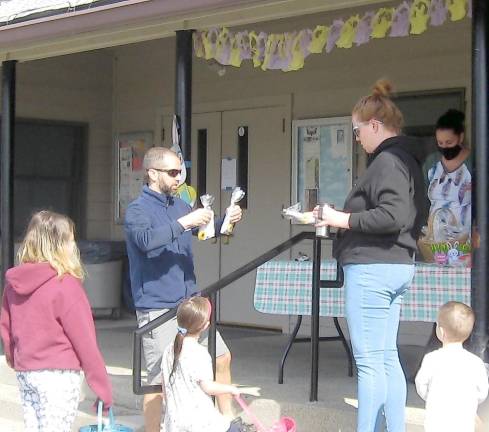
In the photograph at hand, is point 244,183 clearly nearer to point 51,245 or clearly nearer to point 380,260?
point 380,260

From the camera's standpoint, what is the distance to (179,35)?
21.6 feet

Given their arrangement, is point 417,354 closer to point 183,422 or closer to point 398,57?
point 398,57

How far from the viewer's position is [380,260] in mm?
4562

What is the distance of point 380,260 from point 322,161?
166 inches

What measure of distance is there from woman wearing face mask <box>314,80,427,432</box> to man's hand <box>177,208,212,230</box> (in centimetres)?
71

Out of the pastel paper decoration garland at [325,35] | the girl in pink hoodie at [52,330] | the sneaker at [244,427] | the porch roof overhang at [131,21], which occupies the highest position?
the porch roof overhang at [131,21]

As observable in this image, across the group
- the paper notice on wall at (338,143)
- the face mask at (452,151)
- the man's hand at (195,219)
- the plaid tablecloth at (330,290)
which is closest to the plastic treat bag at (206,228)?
the man's hand at (195,219)

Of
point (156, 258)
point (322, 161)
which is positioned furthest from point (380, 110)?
point (322, 161)

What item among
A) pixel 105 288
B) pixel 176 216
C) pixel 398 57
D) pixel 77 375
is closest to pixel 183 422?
pixel 77 375

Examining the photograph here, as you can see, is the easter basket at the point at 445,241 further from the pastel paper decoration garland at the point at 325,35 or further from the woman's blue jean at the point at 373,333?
the woman's blue jean at the point at 373,333

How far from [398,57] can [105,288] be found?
429 cm

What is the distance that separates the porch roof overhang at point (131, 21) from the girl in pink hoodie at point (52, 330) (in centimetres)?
230

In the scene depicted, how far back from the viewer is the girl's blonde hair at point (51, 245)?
422 centimetres

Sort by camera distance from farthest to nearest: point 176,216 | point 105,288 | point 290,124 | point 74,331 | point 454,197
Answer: point 105,288 → point 290,124 → point 454,197 → point 176,216 → point 74,331
